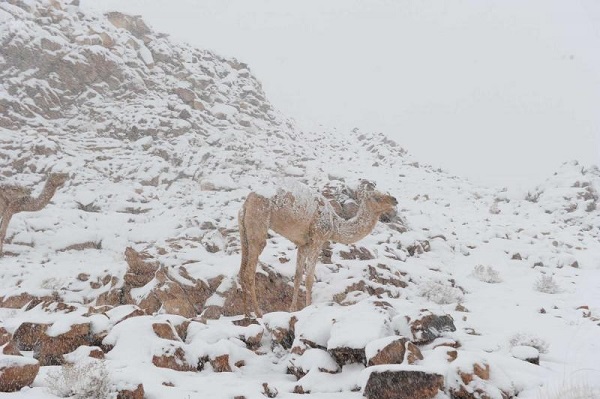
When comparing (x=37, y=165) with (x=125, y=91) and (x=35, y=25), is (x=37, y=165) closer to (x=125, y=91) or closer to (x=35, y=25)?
(x=125, y=91)

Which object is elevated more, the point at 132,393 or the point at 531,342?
the point at 531,342

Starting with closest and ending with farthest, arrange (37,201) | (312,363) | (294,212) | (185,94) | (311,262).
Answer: (312,363), (294,212), (311,262), (37,201), (185,94)

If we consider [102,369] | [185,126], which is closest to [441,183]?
[185,126]

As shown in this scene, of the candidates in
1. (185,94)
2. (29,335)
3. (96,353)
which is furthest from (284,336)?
(185,94)

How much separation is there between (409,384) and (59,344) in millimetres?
3300

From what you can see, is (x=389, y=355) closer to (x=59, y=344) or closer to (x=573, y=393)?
(x=573, y=393)

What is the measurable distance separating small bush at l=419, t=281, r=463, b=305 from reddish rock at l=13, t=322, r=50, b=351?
628 centimetres

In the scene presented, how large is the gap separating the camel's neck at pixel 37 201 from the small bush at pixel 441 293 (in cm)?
1087

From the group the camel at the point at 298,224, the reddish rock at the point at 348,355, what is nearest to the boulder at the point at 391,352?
the reddish rock at the point at 348,355

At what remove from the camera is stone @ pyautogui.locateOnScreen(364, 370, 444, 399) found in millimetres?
3215

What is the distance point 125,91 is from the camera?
2706 centimetres

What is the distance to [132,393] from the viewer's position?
10.6 feet

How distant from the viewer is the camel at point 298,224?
6801mm

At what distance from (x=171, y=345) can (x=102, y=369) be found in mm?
962
